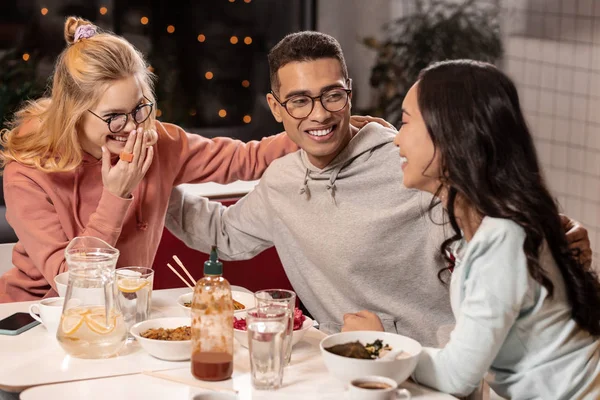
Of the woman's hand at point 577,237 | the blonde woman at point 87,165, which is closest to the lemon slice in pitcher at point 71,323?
the blonde woman at point 87,165

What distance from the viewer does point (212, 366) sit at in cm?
163

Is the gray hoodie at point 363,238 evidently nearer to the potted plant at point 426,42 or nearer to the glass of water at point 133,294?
the glass of water at point 133,294

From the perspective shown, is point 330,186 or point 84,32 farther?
point 84,32

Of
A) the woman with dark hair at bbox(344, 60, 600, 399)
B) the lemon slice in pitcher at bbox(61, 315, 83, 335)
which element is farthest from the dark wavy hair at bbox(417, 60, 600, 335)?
the lemon slice in pitcher at bbox(61, 315, 83, 335)

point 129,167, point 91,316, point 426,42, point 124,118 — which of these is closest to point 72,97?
point 124,118

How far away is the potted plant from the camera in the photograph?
497cm

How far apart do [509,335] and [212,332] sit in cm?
55

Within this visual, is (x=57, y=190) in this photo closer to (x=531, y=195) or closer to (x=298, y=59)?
(x=298, y=59)

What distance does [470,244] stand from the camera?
159cm

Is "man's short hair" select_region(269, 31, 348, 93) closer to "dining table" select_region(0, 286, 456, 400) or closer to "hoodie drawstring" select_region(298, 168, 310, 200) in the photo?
"hoodie drawstring" select_region(298, 168, 310, 200)

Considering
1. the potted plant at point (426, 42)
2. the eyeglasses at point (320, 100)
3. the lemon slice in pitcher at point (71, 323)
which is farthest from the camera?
the potted plant at point (426, 42)

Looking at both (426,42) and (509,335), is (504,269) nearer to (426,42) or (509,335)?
(509,335)

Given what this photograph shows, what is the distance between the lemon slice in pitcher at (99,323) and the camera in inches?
69.2

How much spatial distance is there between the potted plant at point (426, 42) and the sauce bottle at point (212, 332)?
3.63 meters
